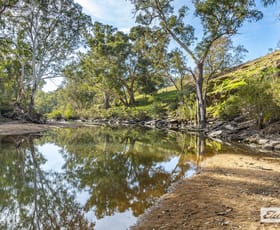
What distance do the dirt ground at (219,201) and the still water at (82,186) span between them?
0.39 m

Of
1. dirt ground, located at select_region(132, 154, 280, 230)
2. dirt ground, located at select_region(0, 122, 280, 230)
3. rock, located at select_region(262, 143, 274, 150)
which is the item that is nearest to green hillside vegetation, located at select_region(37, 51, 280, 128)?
rock, located at select_region(262, 143, 274, 150)

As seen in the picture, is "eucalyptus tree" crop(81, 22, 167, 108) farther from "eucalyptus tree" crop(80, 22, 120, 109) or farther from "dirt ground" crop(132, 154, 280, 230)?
"dirt ground" crop(132, 154, 280, 230)

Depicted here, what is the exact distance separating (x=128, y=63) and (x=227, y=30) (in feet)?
70.7

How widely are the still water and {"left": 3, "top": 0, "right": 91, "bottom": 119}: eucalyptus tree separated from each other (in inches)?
643

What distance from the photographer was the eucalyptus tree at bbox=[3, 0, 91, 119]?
70.6 ft

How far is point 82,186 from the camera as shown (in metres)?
5.46

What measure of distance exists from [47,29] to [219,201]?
24.1 meters

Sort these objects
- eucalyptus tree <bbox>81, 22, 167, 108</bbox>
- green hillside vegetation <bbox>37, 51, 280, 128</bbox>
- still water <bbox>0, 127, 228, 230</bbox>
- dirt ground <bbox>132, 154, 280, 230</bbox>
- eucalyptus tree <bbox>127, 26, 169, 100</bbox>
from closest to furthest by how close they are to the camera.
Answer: dirt ground <bbox>132, 154, 280, 230</bbox> → still water <bbox>0, 127, 228, 230</bbox> → green hillside vegetation <bbox>37, 51, 280, 128</bbox> → eucalyptus tree <bbox>127, 26, 169, 100</bbox> → eucalyptus tree <bbox>81, 22, 167, 108</bbox>

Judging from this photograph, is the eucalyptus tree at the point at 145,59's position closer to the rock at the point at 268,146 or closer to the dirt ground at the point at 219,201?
the rock at the point at 268,146

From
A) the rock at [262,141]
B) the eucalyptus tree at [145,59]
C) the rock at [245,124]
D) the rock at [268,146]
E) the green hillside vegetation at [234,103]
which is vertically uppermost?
the eucalyptus tree at [145,59]

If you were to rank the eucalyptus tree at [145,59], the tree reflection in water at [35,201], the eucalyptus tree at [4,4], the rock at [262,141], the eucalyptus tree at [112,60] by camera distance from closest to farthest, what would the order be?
the tree reflection in water at [35,201] → the rock at [262,141] → the eucalyptus tree at [4,4] → the eucalyptus tree at [145,59] → the eucalyptus tree at [112,60]

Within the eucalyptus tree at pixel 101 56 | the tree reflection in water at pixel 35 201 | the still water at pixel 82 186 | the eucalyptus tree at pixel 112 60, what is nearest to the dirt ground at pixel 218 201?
the still water at pixel 82 186

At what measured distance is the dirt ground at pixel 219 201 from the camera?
3379mm

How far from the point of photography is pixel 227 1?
1769cm
